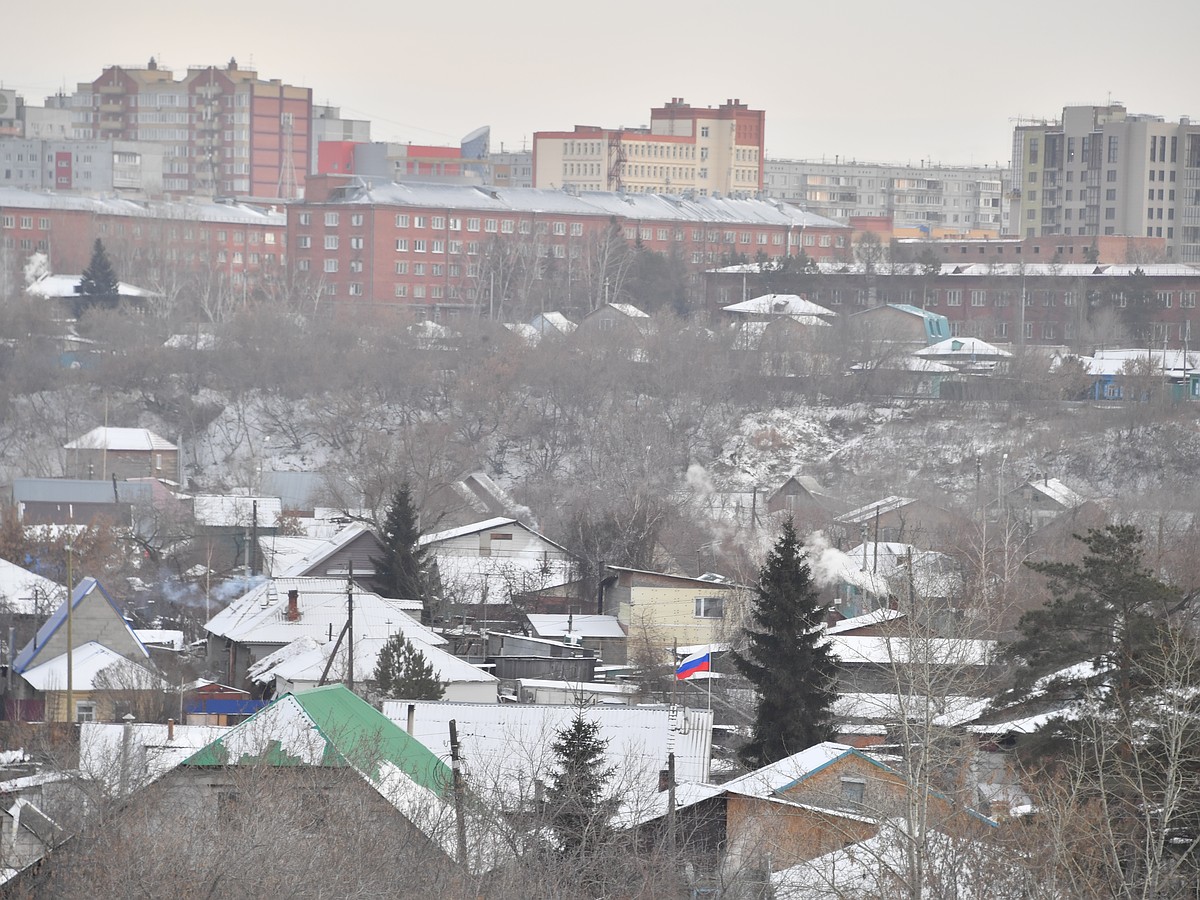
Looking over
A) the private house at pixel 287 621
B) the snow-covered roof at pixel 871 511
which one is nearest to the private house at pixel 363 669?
the private house at pixel 287 621

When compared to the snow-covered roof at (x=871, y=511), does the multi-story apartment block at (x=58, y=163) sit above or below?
above

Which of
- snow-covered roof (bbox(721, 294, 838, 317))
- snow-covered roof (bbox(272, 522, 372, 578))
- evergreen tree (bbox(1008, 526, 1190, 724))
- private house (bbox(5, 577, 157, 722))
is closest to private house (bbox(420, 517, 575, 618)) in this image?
snow-covered roof (bbox(272, 522, 372, 578))

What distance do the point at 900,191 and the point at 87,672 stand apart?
3710 inches

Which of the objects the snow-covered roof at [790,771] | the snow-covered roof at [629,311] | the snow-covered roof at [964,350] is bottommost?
the snow-covered roof at [790,771]

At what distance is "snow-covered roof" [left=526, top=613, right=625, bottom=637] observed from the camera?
Result: 27.7m

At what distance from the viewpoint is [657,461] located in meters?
48.0

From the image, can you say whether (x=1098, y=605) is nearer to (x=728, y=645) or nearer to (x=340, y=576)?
(x=728, y=645)

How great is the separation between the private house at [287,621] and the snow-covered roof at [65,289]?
37831 mm

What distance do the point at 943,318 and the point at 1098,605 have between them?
152 feet

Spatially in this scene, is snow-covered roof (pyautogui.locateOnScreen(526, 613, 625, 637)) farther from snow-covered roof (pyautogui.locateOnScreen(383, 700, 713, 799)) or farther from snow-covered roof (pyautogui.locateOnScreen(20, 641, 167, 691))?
snow-covered roof (pyautogui.locateOnScreen(383, 700, 713, 799))

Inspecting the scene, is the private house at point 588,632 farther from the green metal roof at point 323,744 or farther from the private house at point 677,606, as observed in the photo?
the green metal roof at point 323,744

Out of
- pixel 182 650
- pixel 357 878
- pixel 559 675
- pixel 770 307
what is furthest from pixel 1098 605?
pixel 770 307

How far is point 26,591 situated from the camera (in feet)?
94.5

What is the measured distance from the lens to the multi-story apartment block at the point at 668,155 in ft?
298
